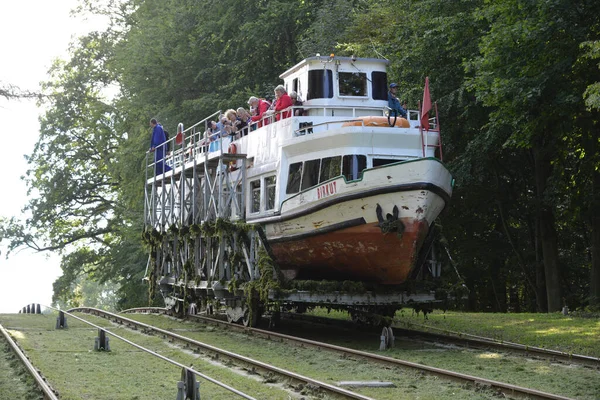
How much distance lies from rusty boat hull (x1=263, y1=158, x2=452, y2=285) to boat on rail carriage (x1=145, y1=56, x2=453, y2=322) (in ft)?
0.07

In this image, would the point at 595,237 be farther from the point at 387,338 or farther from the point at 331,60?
the point at 387,338

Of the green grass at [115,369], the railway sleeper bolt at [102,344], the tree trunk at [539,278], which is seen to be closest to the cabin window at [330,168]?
the green grass at [115,369]

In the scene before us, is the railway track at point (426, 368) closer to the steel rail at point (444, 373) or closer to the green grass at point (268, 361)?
the steel rail at point (444, 373)

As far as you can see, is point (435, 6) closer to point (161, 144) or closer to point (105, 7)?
point (161, 144)

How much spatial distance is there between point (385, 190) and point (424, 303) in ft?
10.3

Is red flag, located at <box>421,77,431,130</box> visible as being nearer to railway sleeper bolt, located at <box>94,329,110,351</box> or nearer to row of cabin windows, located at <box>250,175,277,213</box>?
row of cabin windows, located at <box>250,175,277,213</box>

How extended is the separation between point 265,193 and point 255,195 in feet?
2.85

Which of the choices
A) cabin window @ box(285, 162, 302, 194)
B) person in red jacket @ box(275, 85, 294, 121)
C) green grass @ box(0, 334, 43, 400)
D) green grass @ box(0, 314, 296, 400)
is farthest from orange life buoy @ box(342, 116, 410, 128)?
green grass @ box(0, 334, 43, 400)

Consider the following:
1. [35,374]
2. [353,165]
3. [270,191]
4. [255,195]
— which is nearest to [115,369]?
[35,374]

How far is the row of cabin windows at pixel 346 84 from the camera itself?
67.8ft

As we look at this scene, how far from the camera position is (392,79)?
96.2ft

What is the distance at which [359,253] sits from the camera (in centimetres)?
1780

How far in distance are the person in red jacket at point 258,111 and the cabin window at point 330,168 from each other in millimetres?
3275

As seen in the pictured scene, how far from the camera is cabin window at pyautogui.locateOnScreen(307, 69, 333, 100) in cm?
2066
